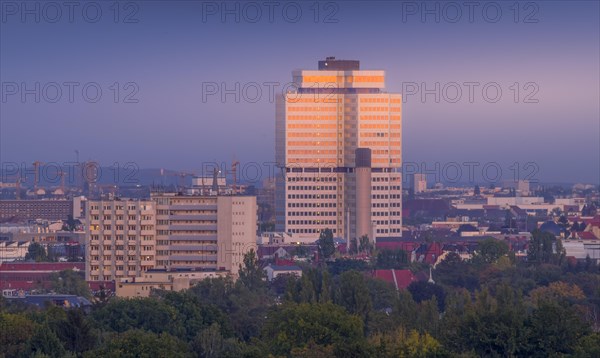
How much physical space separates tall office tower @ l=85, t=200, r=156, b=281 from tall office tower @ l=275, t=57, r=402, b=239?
1340 inches

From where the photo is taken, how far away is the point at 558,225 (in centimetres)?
10925

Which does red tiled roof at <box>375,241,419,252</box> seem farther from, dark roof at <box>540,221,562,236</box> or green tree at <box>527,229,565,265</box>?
dark roof at <box>540,221,562,236</box>

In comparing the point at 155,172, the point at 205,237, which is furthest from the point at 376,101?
the point at 205,237

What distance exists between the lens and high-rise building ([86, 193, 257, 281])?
232 ft

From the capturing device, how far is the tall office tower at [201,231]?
235ft

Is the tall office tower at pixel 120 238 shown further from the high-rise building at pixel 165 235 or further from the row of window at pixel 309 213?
the row of window at pixel 309 213

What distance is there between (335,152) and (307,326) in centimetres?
6684

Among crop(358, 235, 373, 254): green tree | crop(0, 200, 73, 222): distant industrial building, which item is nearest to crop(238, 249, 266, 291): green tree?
crop(358, 235, 373, 254): green tree

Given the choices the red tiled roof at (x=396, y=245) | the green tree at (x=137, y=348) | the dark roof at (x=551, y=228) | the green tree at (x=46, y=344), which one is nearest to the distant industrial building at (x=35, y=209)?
the red tiled roof at (x=396, y=245)

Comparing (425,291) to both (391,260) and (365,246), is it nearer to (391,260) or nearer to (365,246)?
(391,260)

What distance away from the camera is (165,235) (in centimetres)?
7169

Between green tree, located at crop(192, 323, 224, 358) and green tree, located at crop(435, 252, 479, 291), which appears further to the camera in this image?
green tree, located at crop(435, 252, 479, 291)

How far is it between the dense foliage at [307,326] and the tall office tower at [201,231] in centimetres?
1085

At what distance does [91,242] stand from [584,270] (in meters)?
19.6
